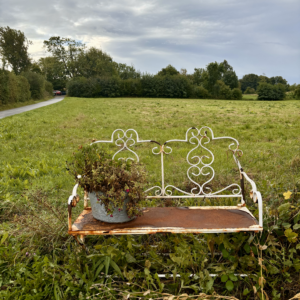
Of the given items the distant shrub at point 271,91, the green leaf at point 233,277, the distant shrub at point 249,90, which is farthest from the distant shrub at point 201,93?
the green leaf at point 233,277

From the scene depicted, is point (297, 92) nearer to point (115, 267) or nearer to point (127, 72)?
point (127, 72)

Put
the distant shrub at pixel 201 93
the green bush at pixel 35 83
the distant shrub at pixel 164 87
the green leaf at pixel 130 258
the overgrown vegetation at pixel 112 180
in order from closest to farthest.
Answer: the overgrown vegetation at pixel 112 180 < the green leaf at pixel 130 258 < the green bush at pixel 35 83 < the distant shrub at pixel 164 87 < the distant shrub at pixel 201 93

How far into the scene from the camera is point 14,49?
1428 inches

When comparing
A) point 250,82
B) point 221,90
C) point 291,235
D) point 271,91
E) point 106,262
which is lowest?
point 106,262

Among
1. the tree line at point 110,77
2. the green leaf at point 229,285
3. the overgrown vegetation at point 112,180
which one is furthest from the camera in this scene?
the tree line at point 110,77

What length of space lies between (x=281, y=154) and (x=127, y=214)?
14.7 ft

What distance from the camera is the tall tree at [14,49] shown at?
3528cm

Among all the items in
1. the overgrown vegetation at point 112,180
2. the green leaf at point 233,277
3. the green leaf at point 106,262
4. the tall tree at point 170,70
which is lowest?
the green leaf at point 233,277

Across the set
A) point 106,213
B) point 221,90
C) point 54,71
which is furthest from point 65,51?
point 106,213

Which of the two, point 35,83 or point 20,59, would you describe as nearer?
point 35,83

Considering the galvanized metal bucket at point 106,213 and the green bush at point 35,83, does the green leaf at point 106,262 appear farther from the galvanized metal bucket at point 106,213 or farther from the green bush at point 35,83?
the green bush at point 35,83

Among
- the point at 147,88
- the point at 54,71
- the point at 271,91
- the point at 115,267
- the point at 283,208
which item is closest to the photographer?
the point at 115,267

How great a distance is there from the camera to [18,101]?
24.9 meters

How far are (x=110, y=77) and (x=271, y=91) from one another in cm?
2584
